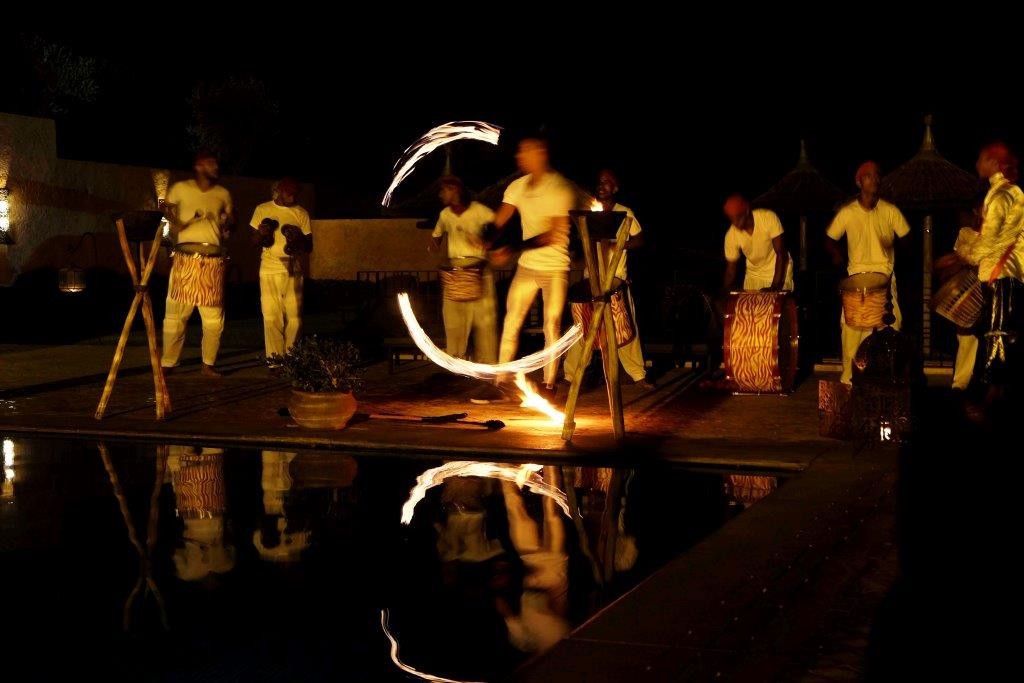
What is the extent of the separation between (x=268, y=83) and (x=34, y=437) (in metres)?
33.3

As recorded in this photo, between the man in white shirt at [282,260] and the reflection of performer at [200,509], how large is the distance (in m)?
4.00

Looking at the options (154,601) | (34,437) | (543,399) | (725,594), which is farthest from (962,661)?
(34,437)

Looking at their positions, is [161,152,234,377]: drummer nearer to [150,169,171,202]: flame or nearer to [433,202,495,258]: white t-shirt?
[433,202,495,258]: white t-shirt

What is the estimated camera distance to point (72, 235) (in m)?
22.3

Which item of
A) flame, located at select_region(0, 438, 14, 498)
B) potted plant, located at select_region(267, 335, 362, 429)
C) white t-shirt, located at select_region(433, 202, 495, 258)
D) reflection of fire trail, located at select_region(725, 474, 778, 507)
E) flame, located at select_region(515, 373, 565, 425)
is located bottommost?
flame, located at select_region(0, 438, 14, 498)

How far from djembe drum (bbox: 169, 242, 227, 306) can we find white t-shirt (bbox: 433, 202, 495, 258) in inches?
87.3

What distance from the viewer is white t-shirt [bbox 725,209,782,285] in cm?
1270

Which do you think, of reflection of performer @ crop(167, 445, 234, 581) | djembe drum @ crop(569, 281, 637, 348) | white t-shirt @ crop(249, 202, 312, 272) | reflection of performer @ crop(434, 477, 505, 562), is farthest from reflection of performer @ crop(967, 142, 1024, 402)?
white t-shirt @ crop(249, 202, 312, 272)

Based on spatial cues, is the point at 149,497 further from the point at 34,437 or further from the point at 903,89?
the point at 903,89

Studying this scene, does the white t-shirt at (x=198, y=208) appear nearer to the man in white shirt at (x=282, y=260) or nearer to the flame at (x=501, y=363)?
the man in white shirt at (x=282, y=260)

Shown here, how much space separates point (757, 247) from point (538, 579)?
→ 7.22 metres

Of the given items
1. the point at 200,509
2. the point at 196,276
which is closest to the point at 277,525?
the point at 200,509

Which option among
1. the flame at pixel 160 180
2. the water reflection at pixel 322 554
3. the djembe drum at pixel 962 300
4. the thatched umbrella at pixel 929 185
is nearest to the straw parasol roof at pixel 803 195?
the thatched umbrella at pixel 929 185

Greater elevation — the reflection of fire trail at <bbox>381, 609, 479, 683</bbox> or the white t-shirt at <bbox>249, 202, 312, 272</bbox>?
the white t-shirt at <bbox>249, 202, 312, 272</bbox>
